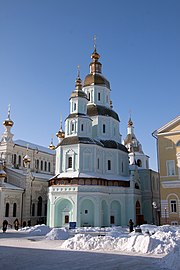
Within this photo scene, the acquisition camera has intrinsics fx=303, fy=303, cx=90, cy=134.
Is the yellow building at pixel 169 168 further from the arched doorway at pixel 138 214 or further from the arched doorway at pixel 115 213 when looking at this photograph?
the arched doorway at pixel 138 214

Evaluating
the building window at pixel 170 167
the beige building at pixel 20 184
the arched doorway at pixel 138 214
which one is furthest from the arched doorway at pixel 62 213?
the building window at pixel 170 167

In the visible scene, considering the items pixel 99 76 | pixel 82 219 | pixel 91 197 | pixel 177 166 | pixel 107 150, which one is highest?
pixel 99 76

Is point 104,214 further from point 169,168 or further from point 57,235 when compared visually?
point 57,235

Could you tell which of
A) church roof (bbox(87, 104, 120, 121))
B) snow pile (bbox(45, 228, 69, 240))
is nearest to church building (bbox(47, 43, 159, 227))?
church roof (bbox(87, 104, 120, 121))

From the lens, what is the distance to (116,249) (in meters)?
13.2

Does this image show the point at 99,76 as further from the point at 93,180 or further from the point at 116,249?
the point at 116,249

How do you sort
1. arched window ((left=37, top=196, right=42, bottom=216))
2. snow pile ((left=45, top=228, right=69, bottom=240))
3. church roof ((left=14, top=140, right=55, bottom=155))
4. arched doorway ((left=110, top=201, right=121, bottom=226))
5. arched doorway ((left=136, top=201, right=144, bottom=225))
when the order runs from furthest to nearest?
church roof ((left=14, top=140, right=55, bottom=155)) → arched window ((left=37, top=196, right=42, bottom=216)) → arched doorway ((left=136, top=201, right=144, bottom=225)) → arched doorway ((left=110, top=201, right=121, bottom=226)) → snow pile ((left=45, top=228, right=69, bottom=240))

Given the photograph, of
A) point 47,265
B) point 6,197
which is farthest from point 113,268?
point 6,197

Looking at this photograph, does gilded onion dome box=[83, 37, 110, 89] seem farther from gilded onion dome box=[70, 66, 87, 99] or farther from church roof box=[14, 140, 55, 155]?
church roof box=[14, 140, 55, 155]

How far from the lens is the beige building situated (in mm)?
35562

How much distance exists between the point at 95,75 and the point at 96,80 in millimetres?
972

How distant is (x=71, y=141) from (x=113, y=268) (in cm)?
2637

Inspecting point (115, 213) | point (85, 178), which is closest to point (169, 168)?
point (85, 178)

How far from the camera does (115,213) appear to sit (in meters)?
35.2
